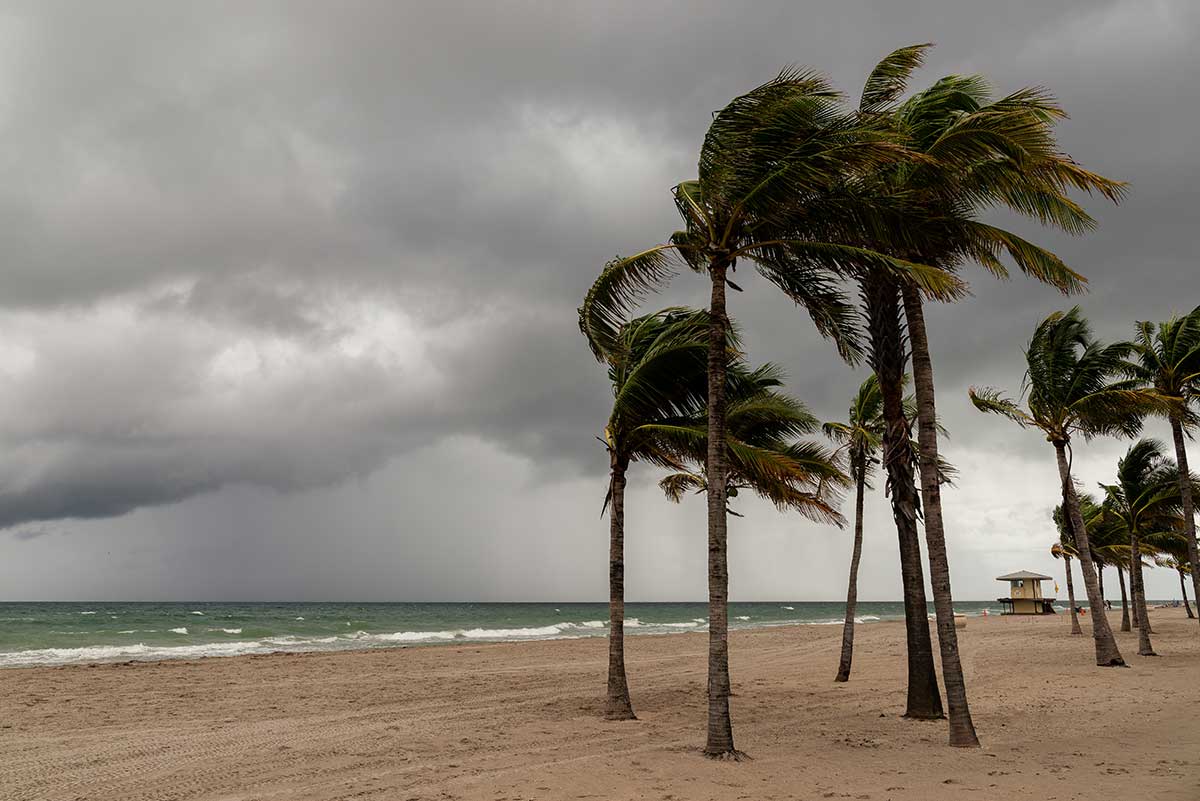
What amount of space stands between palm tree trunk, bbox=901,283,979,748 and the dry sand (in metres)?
0.48

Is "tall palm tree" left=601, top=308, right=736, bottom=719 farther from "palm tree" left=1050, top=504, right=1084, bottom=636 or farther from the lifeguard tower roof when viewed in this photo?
the lifeguard tower roof

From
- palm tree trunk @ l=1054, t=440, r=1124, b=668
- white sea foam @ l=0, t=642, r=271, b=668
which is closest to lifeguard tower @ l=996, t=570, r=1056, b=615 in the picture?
palm tree trunk @ l=1054, t=440, r=1124, b=668

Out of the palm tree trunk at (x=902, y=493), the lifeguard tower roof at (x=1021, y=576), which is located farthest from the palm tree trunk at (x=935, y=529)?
the lifeguard tower roof at (x=1021, y=576)

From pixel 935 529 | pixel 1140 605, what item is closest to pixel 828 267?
pixel 935 529

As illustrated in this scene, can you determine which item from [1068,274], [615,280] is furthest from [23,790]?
[1068,274]

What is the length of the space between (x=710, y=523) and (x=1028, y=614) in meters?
59.8

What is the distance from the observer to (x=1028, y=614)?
58.7m

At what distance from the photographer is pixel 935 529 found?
33.2 feet

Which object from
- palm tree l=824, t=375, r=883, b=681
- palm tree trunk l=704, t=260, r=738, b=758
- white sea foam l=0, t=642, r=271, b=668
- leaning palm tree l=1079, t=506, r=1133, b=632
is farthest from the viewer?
leaning palm tree l=1079, t=506, r=1133, b=632

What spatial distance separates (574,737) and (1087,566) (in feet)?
48.3

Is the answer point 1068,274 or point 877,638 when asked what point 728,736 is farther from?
point 877,638

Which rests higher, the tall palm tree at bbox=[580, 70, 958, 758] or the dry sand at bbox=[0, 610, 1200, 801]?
the tall palm tree at bbox=[580, 70, 958, 758]

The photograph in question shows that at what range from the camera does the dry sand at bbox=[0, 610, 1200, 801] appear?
801cm

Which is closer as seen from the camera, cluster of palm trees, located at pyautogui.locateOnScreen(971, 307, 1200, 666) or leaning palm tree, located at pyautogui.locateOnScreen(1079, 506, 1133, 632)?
cluster of palm trees, located at pyautogui.locateOnScreen(971, 307, 1200, 666)
